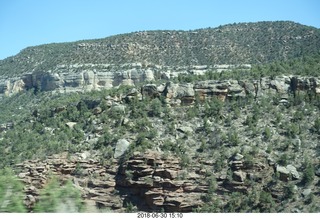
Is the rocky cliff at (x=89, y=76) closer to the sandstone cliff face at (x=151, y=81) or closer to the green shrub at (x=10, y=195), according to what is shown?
the sandstone cliff face at (x=151, y=81)

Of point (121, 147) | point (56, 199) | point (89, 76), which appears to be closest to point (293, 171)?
point (121, 147)

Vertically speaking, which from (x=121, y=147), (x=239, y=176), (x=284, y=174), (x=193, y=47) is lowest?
(x=239, y=176)

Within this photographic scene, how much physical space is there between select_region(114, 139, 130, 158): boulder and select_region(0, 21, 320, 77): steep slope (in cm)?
2922

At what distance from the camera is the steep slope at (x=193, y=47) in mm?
60406

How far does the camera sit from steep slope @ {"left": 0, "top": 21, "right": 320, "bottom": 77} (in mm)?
60406

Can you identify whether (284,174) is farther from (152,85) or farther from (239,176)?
(152,85)

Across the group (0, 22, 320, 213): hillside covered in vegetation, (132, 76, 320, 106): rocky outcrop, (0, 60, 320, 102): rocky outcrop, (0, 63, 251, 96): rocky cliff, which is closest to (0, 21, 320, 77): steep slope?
(0, 63, 251, 96): rocky cliff

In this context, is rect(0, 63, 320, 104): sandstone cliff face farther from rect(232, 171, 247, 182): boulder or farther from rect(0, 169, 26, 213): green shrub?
rect(0, 169, 26, 213): green shrub

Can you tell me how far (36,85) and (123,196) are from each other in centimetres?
4424

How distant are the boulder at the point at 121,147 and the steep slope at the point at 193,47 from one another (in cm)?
2922

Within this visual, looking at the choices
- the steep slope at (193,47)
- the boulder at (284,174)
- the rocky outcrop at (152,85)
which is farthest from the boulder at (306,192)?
the steep slope at (193,47)

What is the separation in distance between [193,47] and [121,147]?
36.0m

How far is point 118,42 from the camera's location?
68.9 meters

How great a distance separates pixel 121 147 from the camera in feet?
106
